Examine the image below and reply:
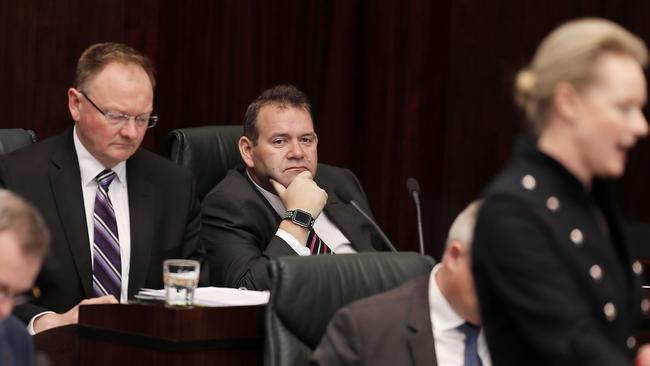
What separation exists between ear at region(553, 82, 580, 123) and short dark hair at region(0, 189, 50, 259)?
83 centimetres

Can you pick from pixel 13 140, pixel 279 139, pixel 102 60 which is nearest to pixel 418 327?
pixel 102 60

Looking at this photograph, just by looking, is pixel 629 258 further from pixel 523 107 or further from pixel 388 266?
pixel 388 266

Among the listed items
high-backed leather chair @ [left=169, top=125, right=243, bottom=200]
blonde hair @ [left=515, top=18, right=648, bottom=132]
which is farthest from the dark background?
blonde hair @ [left=515, top=18, right=648, bottom=132]

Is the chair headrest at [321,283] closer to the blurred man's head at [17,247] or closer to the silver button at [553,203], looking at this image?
the blurred man's head at [17,247]

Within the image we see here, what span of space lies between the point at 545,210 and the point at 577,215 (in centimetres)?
6

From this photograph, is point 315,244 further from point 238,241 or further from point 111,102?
point 111,102

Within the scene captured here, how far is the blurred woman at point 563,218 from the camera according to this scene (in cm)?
185

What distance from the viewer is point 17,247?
199cm

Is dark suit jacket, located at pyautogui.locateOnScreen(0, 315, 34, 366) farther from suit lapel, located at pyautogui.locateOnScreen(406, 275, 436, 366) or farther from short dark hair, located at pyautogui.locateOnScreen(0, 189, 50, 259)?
suit lapel, located at pyautogui.locateOnScreen(406, 275, 436, 366)

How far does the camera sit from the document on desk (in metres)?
3.10

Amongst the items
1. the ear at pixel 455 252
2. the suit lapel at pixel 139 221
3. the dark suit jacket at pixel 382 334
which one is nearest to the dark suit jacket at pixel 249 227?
the suit lapel at pixel 139 221

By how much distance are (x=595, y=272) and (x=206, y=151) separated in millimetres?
2762

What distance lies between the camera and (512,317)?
6.19ft

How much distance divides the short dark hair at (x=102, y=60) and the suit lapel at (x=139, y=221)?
0.93ft
